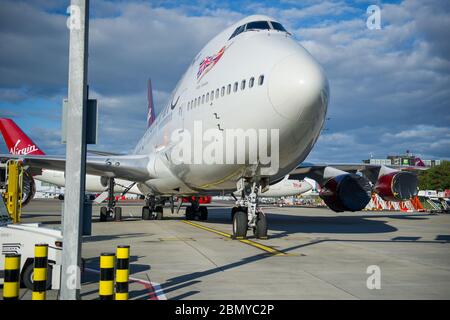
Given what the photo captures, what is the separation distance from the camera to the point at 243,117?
36.7 ft

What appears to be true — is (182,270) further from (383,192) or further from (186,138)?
(383,192)

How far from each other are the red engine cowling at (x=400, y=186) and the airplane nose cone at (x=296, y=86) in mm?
11220

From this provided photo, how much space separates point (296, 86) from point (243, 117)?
1648 mm

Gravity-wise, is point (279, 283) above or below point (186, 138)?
below

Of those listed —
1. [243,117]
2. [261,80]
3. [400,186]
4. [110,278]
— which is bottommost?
[110,278]

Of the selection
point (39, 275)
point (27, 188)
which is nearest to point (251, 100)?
point (39, 275)

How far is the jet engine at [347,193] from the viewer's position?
19016 millimetres

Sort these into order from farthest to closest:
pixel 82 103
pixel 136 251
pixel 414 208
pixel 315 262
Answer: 1. pixel 414 208
2. pixel 136 251
3. pixel 315 262
4. pixel 82 103

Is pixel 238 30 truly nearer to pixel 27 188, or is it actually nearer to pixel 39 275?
pixel 39 275

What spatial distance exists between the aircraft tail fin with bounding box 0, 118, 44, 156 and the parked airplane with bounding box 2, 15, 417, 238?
28.4 ft

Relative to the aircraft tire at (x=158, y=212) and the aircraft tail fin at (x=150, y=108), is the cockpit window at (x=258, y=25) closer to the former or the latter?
the aircraft tire at (x=158, y=212)
